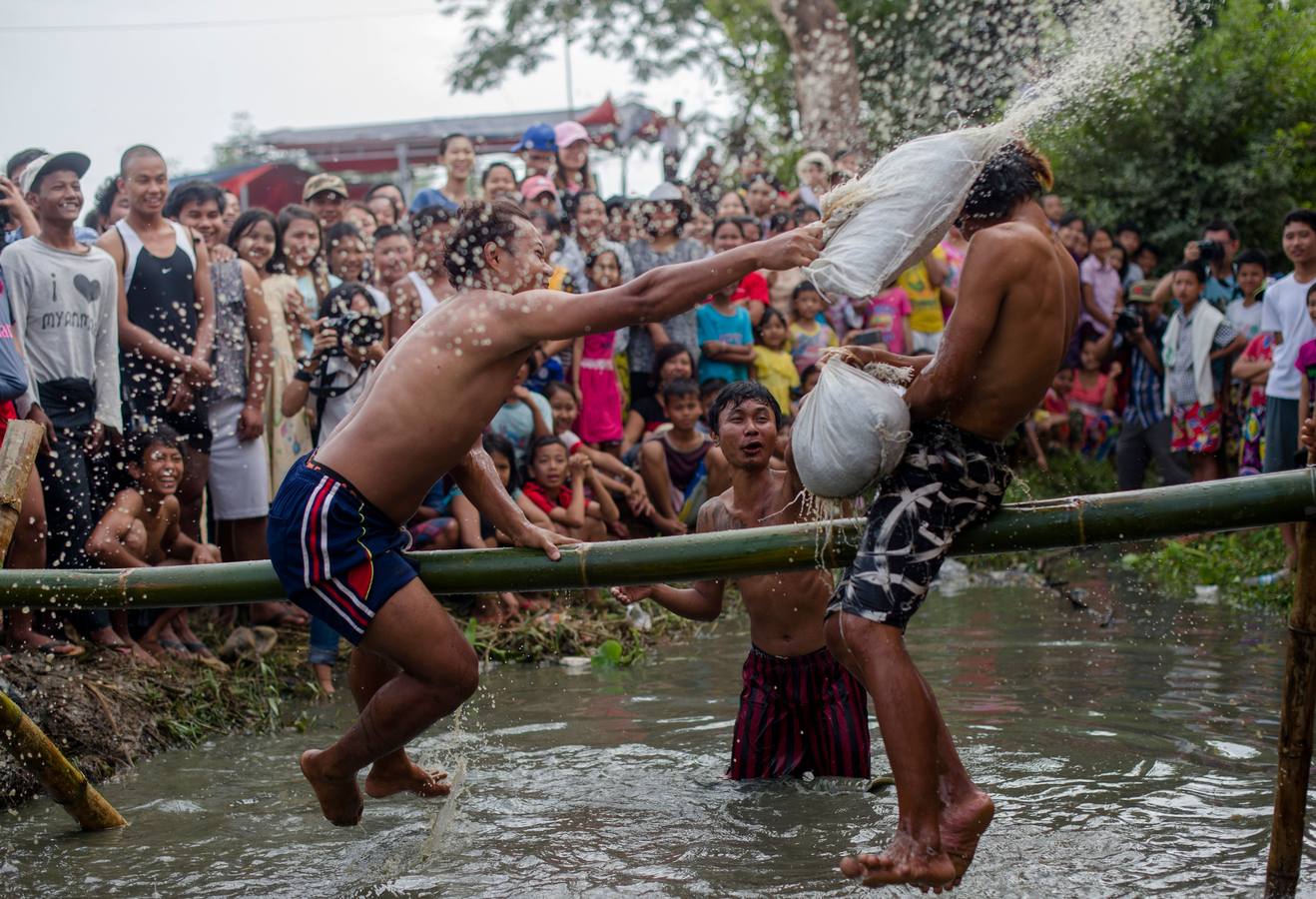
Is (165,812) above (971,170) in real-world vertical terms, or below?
below

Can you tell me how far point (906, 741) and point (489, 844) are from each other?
6.05 feet

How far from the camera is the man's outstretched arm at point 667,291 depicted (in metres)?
4.03

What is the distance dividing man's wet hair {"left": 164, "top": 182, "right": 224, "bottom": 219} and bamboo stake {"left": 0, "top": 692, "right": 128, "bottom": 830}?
3781 millimetres

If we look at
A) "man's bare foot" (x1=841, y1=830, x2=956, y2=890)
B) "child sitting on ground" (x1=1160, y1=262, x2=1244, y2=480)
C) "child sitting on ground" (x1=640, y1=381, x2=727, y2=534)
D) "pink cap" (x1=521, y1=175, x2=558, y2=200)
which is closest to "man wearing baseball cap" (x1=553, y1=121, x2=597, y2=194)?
"pink cap" (x1=521, y1=175, x2=558, y2=200)

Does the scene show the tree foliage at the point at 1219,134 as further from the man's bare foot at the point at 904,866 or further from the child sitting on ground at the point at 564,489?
the man's bare foot at the point at 904,866

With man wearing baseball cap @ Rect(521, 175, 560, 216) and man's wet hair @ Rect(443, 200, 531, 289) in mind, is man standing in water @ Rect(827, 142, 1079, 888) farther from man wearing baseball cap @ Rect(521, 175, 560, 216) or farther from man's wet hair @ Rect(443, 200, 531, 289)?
man wearing baseball cap @ Rect(521, 175, 560, 216)

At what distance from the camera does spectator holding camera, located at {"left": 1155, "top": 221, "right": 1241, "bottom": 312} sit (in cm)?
1152

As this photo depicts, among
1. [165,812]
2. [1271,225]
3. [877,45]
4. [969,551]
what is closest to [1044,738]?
[969,551]

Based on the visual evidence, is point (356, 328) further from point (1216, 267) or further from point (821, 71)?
point (821, 71)

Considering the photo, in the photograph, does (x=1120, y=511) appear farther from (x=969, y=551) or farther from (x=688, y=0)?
(x=688, y=0)

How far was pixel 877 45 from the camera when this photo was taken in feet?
61.2

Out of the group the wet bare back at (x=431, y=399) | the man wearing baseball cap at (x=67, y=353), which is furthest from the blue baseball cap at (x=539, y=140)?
the wet bare back at (x=431, y=399)

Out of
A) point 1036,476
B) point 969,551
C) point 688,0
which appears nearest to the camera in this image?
point 969,551

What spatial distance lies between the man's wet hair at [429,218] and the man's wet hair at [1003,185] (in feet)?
16.8
